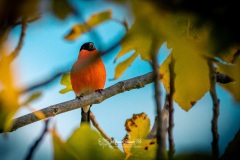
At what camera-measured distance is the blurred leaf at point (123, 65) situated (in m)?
0.35

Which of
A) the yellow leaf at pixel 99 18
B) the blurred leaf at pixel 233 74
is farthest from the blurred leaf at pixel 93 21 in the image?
the blurred leaf at pixel 233 74

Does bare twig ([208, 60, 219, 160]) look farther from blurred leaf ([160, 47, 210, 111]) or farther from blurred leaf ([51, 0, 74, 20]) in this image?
blurred leaf ([51, 0, 74, 20])

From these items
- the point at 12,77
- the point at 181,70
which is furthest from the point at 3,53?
the point at 181,70

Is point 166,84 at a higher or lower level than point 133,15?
lower

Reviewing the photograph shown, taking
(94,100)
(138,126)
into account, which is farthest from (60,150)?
(94,100)

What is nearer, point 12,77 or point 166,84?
point 12,77

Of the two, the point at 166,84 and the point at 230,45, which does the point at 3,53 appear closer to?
the point at 230,45

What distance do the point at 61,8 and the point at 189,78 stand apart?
0.14 meters

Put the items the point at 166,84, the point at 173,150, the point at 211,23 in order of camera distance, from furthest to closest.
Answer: the point at 166,84 < the point at 173,150 < the point at 211,23

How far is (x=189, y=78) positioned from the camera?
271 millimetres

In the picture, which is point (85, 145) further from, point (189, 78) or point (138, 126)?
point (138, 126)

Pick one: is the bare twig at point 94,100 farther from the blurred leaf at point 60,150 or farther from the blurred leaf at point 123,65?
the blurred leaf at point 60,150

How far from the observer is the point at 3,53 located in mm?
180

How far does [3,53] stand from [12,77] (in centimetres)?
3
